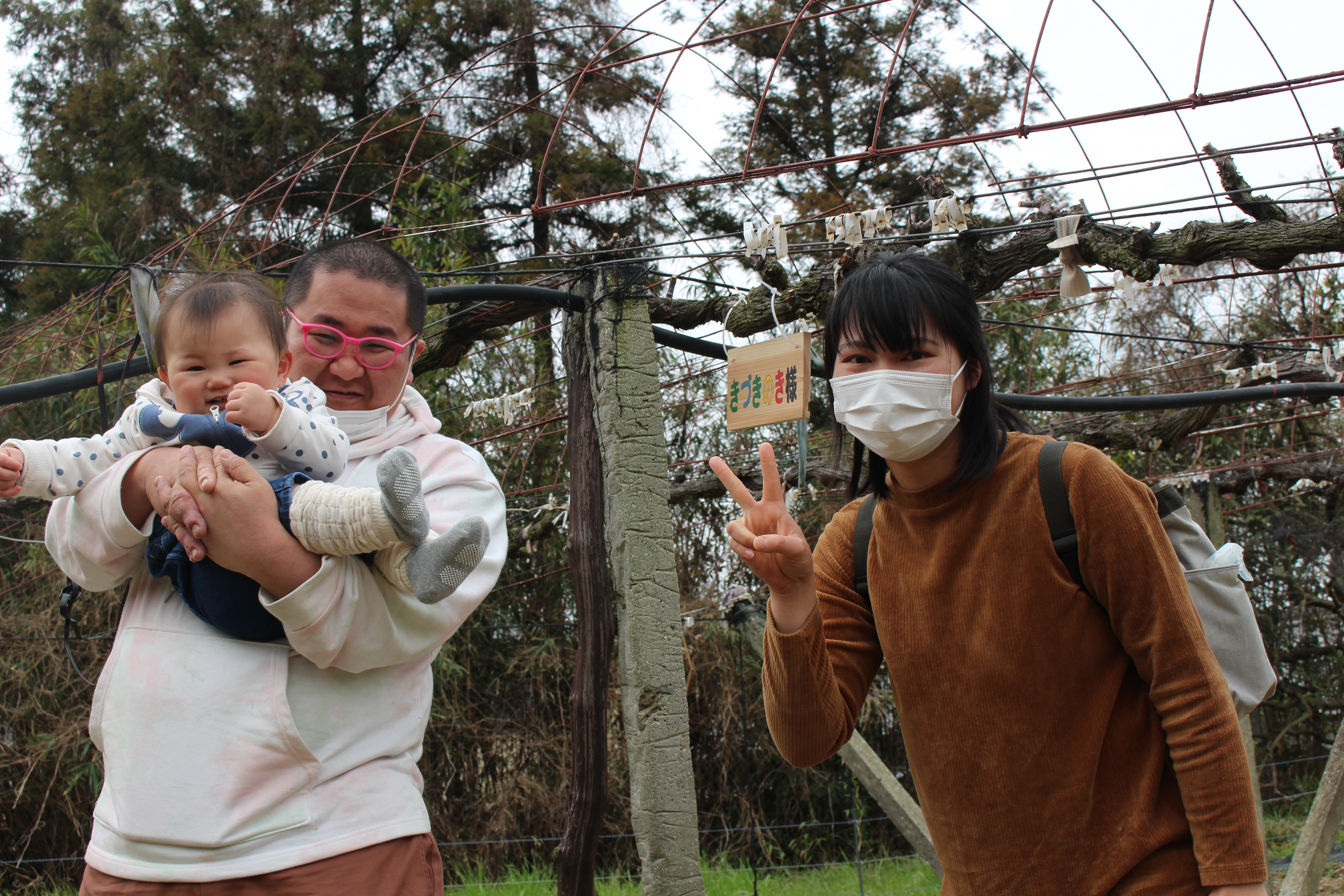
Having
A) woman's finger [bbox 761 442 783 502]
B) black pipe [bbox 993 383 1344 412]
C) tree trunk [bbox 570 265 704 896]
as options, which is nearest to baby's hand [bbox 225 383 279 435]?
woman's finger [bbox 761 442 783 502]

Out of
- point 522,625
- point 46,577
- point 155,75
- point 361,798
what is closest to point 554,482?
point 522,625

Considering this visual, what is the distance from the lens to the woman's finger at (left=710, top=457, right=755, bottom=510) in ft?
4.42

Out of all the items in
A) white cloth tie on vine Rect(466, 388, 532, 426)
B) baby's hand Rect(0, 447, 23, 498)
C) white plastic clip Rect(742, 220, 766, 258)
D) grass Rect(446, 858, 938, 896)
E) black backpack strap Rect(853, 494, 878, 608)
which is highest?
white plastic clip Rect(742, 220, 766, 258)

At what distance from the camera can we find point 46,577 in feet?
18.0

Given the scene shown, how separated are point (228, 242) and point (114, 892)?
574cm

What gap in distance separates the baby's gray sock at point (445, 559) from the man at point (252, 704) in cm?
6

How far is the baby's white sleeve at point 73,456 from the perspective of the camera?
1191 mm

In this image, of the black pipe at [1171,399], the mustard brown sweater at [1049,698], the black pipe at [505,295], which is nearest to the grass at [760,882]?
the black pipe at [1171,399]

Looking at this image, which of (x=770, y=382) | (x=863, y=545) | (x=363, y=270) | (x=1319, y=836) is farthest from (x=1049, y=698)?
(x=1319, y=836)

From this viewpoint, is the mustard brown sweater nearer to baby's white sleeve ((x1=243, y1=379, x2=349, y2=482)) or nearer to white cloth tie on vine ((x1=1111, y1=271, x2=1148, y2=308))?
baby's white sleeve ((x1=243, y1=379, x2=349, y2=482))

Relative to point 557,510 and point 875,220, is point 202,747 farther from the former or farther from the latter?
point 557,510

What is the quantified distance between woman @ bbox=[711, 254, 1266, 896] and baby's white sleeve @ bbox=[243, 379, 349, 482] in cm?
53

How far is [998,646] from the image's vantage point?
1303mm

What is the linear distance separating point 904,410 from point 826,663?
0.39m
